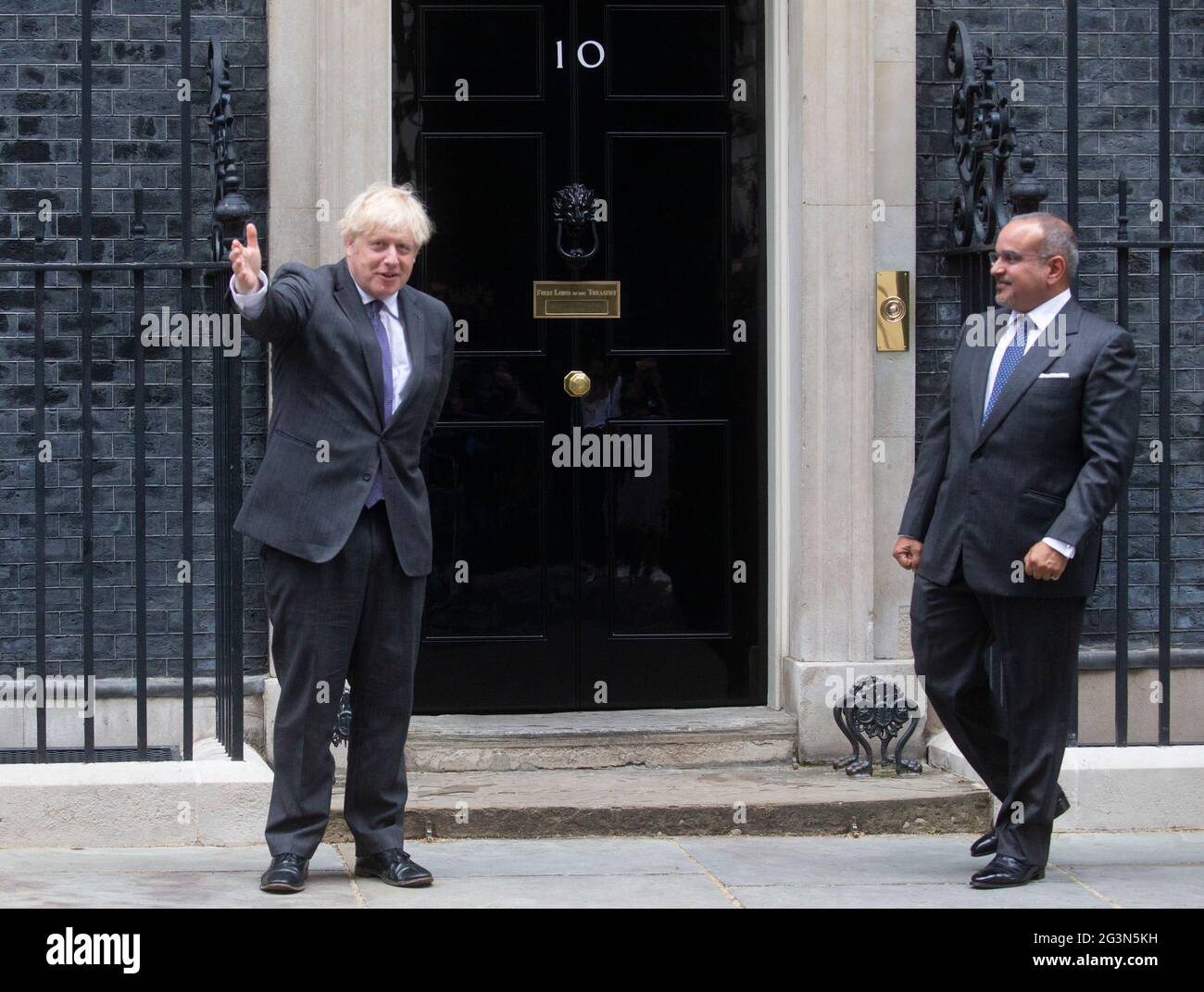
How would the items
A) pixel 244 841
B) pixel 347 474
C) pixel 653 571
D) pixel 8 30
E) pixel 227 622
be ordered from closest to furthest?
pixel 347 474 < pixel 244 841 < pixel 227 622 < pixel 8 30 < pixel 653 571

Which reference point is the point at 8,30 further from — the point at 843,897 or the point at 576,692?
the point at 843,897

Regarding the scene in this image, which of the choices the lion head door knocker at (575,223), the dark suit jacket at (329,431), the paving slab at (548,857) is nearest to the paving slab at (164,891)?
the paving slab at (548,857)

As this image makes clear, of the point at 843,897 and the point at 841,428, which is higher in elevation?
the point at 841,428

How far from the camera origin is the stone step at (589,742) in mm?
6945

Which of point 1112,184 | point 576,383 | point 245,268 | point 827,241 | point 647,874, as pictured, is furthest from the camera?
point 1112,184

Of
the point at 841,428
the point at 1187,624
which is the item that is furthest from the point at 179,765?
the point at 1187,624

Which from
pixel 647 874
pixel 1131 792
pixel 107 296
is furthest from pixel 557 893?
pixel 107 296

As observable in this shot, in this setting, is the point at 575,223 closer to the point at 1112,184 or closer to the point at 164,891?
the point at 1112,184

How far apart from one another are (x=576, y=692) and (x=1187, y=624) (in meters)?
2.42

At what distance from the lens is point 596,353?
287 inches

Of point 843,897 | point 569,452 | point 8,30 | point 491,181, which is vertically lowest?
point 843,897

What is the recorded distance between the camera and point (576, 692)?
24.2 feet

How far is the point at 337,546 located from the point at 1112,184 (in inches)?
147

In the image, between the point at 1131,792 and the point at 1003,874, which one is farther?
the point at 1131,792
